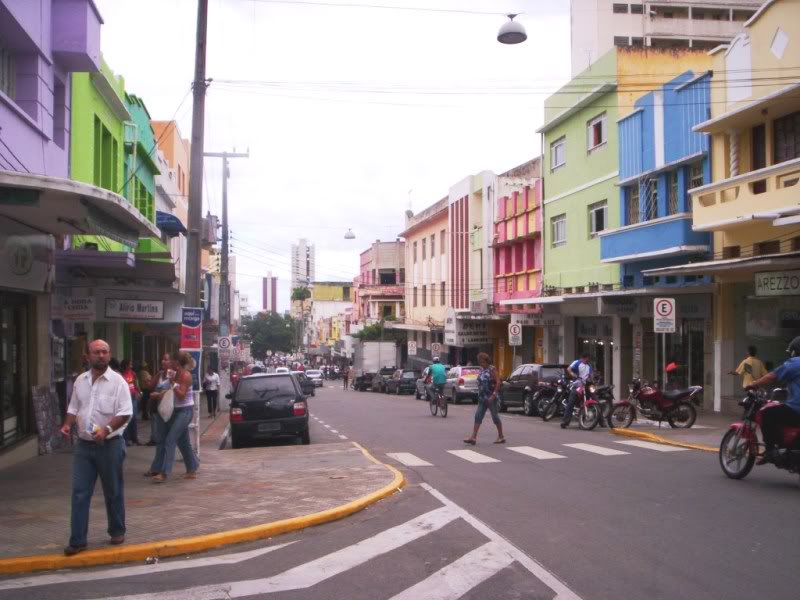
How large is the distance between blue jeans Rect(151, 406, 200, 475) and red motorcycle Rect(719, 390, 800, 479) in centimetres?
752

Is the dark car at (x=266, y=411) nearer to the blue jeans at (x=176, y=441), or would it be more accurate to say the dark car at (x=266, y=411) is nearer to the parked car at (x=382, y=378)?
the blue jeans at (x=176, y=441)

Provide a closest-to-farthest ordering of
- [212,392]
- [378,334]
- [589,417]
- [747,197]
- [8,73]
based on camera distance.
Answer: [8,73] < [589,417] < [747,197] < [212,392] < [378,334]

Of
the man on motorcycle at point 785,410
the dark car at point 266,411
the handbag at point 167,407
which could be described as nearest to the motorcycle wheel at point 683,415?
the dark car at point 266,411

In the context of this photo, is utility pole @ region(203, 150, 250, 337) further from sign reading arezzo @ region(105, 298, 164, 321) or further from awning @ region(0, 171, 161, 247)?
awning @ region(0, 171, 161, 247)

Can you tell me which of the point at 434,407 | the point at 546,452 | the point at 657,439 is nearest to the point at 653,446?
the point at 657,439

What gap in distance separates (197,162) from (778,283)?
13267 millimetres

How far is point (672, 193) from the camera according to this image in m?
25.5

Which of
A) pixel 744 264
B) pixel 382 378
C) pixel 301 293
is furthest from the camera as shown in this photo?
pixel 301 293

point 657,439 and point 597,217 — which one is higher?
point 597,217

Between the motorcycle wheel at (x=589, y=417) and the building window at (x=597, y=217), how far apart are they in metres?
11.9

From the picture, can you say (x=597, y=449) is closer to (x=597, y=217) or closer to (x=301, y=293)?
(x=597, y=217)

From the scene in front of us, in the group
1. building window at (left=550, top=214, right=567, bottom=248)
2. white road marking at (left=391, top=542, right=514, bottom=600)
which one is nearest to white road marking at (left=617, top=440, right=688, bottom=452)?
white road marking at (left=391, top=542, right=514, bottom=600)

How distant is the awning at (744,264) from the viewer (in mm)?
17641

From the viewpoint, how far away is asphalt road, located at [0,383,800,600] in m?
6.43
